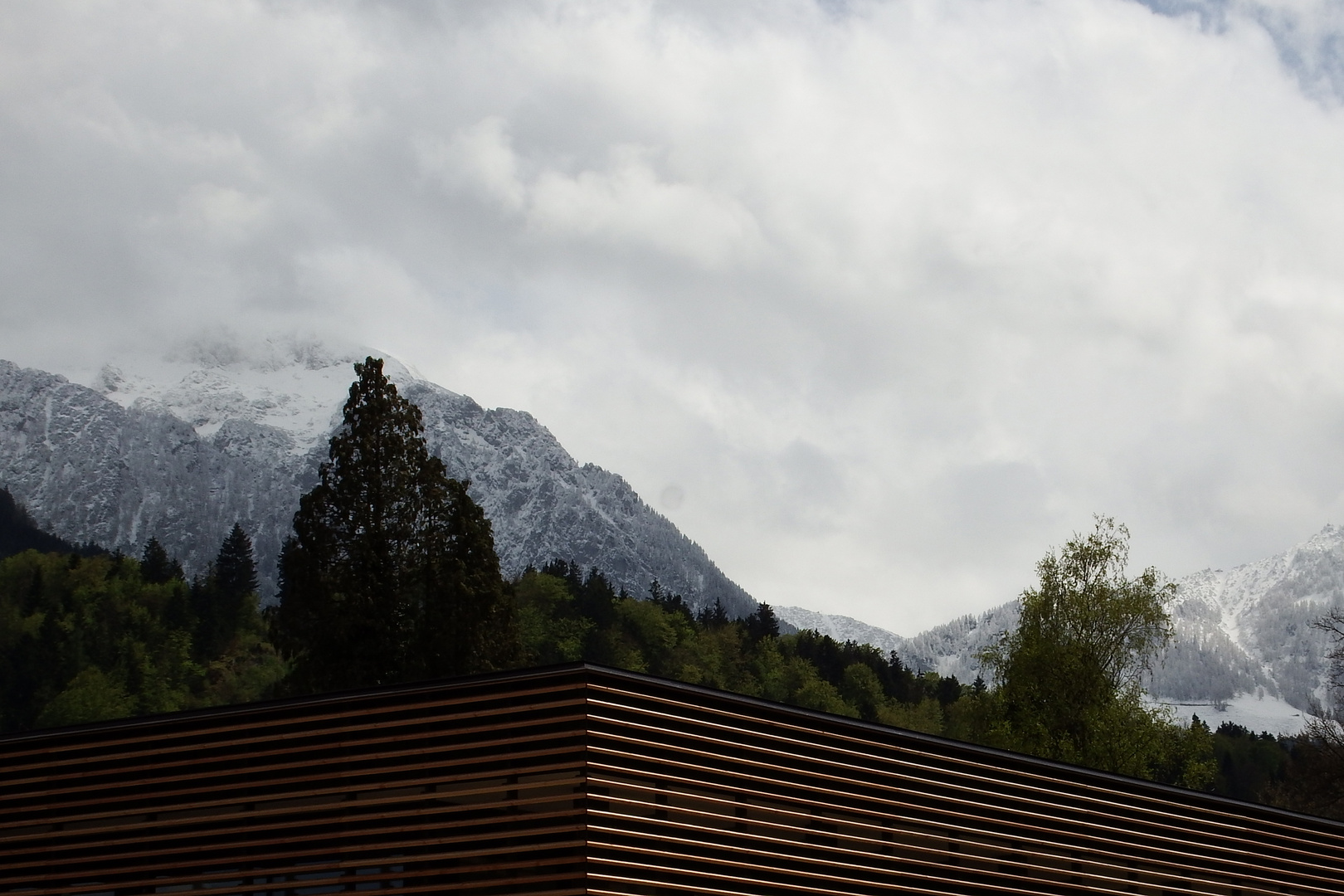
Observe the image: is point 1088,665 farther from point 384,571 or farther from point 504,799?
point 504,799

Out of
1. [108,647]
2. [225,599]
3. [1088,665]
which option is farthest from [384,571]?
[225,599]

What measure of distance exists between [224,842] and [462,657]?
17.2m

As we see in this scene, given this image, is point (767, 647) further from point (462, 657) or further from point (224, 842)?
point (224, 842)

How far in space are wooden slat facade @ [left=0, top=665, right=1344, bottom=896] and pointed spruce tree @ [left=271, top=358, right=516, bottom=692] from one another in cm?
1518

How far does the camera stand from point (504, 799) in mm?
11406

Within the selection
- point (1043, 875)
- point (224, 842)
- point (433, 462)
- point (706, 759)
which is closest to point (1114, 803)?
point (1043, 875)

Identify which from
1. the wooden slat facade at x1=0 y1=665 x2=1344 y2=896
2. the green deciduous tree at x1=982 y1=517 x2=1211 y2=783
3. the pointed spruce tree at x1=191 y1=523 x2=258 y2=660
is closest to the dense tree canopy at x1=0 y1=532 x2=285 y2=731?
the pointed spruce tree at x1=191 y1=523 x2=258 y2=660

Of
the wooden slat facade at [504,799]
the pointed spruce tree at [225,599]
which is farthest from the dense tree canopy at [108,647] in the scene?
the wooden slat facade at [504,799]

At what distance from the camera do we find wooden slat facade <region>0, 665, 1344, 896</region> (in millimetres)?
11297

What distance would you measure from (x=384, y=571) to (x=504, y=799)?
18.4 metres

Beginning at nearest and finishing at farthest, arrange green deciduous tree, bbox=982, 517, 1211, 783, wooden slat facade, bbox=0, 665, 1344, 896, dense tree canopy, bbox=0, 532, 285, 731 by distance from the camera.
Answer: wooden slat facade, bbox=0, 665, 1344, 896, green deciduous tree, bbox=982, 517, 1211, 783, dense tree canopy, bbox=0, 532, 285, 731

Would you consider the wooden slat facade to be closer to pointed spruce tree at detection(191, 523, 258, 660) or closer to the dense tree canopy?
the dense tree canopy

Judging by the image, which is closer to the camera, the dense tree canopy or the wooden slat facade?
the wooden slat facade

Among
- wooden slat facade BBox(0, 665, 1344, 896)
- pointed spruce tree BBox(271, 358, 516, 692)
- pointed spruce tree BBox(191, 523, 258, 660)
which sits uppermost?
pointed spruce tree BBox(191, 523, 258, 660)
